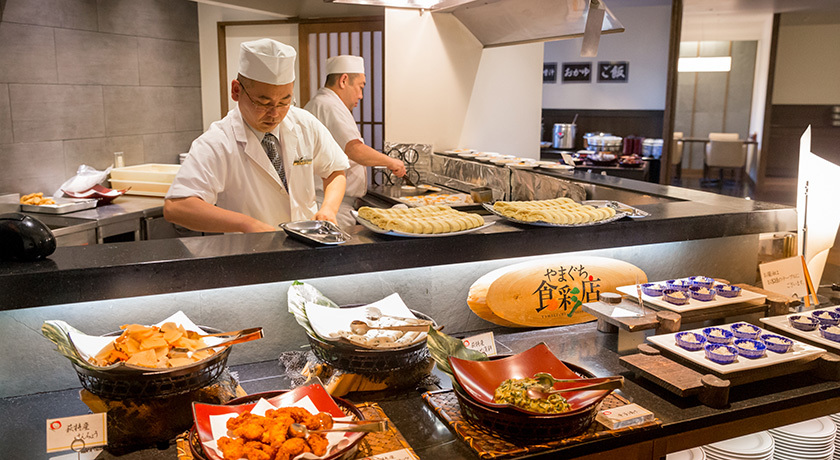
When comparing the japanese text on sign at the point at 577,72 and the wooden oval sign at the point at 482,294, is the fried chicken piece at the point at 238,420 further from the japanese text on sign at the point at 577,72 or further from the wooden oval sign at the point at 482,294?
the japanese text on sign at the point at 577,72

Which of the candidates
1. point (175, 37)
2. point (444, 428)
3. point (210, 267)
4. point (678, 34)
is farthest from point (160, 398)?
point (678, 34)

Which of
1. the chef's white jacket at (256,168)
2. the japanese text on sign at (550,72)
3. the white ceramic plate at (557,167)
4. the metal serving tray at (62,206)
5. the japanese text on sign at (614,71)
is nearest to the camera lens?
the chef's white jacket at (256,168)

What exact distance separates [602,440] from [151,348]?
1.04 m

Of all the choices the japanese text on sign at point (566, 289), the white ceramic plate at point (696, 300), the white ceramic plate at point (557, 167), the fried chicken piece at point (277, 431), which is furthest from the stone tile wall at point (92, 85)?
the white ceramic plate at point (696, 300)

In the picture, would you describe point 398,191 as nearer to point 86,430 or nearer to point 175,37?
point 175,37

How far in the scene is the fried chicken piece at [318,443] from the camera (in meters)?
1.22

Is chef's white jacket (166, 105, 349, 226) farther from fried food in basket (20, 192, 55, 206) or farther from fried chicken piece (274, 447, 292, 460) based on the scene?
fried food in basket (20, 192, 55, 206)

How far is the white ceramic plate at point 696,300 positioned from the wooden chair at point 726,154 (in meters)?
9.56

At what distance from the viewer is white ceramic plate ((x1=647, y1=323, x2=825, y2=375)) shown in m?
1.68

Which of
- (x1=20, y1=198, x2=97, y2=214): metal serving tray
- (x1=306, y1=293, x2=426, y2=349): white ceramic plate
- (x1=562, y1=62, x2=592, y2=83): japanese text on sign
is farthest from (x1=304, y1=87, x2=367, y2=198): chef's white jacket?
(x1=562, y1=62, x2=592, y2=83): japanese text on sign

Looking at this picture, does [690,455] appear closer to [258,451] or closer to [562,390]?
[562,390]

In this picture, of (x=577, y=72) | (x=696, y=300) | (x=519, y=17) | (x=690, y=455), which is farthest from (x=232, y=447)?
(x=577, y=72)

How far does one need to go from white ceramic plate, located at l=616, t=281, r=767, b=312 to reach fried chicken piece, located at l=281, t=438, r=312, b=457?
131 centimetres

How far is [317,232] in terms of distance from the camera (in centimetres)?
192
